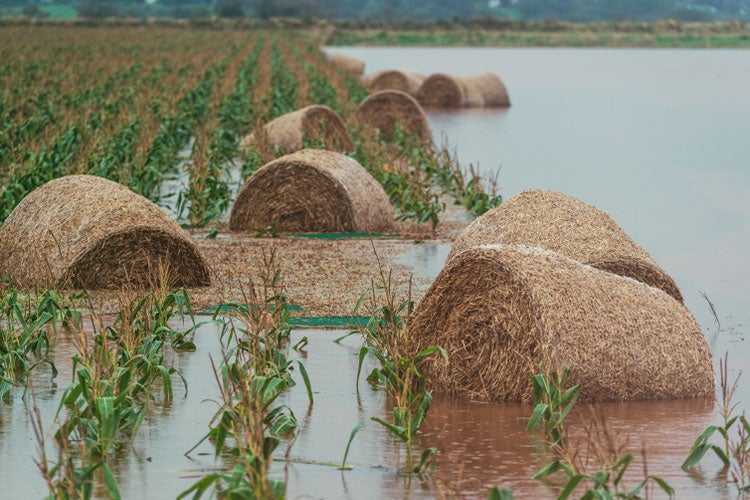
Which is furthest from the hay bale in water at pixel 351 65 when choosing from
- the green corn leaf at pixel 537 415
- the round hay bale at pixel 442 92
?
the green corn leaf at pixel 537 415

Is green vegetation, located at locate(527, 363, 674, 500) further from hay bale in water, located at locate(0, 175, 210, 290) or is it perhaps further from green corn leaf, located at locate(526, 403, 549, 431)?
hay bale in water, located at locate(0, 175, 210, 290)

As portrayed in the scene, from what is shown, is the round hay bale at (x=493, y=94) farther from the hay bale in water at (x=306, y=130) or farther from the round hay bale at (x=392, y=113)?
the hay bale in water at (x=306, y=130)

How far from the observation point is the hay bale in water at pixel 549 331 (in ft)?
26.4

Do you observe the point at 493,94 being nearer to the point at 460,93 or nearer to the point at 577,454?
the point at 460,93

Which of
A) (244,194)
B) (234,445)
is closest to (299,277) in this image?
(244,194)

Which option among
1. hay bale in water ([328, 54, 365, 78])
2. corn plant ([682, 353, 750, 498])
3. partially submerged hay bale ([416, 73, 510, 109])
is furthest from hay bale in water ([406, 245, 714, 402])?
hay bale in water ([328, 54, 365, 78])

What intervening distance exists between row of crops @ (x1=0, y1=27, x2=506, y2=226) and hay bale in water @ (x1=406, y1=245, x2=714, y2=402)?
6624 millimetres

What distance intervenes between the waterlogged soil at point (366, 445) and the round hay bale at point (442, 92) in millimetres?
26881

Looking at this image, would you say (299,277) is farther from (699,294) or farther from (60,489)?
(60,489)

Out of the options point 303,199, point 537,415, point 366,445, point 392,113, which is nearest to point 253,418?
point 366,445

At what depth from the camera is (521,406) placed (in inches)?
327

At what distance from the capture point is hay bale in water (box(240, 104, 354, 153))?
2042 centimetres

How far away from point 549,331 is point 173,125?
16958 mm

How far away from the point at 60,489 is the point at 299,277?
246 inches
